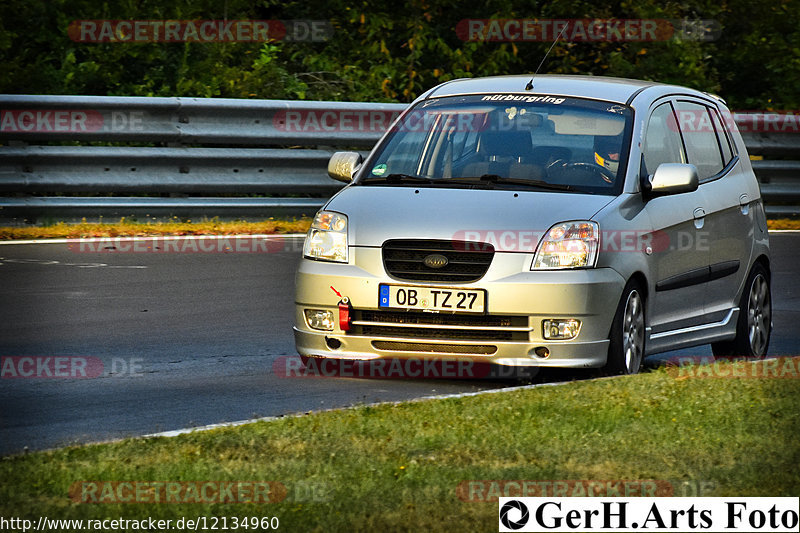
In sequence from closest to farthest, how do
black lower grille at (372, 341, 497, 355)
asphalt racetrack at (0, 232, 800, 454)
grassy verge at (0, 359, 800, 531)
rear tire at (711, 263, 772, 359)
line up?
grassy verge at (0, 359, 800, 531) → asphalt racetrack at (0, 232, 800, 454) → black lower grille at (372, 341, 497, 355) → rear tire at (711, 263, 772, 359)

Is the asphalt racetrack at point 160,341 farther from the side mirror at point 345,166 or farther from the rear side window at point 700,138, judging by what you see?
the rear side window at point 700,138

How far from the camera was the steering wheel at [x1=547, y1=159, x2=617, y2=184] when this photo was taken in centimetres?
902

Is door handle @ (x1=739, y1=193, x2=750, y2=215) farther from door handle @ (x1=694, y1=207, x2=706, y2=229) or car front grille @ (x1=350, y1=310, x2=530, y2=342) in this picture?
car front grille @ (x1=350, y1=310, x2=530, y2=342)

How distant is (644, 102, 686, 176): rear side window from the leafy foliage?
8.19 meters

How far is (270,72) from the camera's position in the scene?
58.4 ft

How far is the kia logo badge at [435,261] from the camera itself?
8359mm

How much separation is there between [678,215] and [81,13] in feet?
32.4

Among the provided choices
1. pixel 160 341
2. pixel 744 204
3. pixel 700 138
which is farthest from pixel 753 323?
pixel 160 341

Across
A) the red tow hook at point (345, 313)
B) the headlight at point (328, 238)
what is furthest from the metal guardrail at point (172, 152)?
the red tow hook at point (345, 313)

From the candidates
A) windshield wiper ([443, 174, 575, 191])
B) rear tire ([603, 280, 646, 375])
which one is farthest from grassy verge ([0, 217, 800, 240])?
rear tire ([603, 280, 646, 375])

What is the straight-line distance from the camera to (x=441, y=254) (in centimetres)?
838

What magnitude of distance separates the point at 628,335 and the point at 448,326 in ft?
3.46

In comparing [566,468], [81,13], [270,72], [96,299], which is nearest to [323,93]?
[270,72]

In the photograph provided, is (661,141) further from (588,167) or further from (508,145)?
(508,145)
